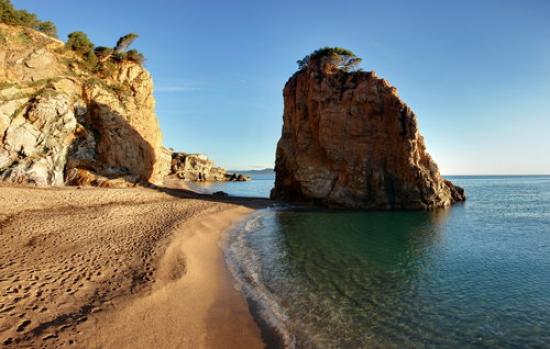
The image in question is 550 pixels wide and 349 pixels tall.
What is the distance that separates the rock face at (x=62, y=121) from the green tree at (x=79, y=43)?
72.6 inches

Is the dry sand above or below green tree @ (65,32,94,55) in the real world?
below

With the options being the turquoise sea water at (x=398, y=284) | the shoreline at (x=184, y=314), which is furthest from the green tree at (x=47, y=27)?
the shoreline at (x=184, y=314)

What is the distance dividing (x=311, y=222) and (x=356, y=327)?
18.2 meters

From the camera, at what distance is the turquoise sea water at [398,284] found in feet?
29.7

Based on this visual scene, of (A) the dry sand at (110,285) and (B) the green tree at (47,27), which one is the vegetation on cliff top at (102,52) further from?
(A) the dry sand at (110,285)

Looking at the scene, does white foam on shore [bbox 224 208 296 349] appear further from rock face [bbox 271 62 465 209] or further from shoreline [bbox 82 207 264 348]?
rock face [bbox 271 62 465 209]

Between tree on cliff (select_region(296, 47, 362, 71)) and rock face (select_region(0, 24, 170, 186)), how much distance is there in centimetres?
2818

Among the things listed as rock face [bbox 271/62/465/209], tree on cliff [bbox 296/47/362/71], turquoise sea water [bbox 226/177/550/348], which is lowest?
turquoise sea water [bbox 226/177/550/348]

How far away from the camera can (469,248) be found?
1892cm

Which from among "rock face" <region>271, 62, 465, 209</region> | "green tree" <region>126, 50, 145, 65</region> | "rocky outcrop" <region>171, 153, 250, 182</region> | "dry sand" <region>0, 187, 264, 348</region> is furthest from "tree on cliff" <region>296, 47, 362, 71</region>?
"rocky outcrop" <region>171, 153, 250, 182</region>

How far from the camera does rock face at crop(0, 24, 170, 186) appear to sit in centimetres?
2875

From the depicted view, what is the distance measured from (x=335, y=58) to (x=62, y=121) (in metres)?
36.6

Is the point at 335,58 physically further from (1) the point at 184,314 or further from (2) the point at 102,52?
(1) the point at 184,314

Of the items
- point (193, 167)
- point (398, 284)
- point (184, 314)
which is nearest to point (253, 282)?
point (184, 314)
